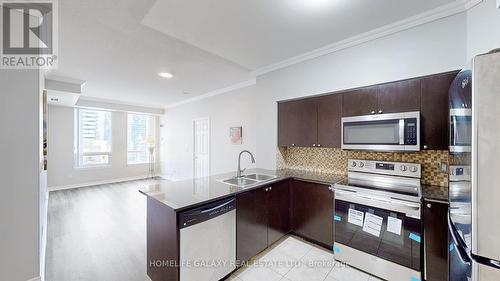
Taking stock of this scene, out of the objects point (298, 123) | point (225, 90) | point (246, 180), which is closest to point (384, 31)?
A: point (298, 123)

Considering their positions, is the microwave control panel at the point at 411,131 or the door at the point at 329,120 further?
the door at the point at 329,120

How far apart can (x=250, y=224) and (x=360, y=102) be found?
1.93 m

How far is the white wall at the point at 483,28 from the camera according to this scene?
152 centimetres

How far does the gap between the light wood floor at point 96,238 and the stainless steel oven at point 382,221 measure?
222 centimetres

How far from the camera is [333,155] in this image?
2789 millimetres

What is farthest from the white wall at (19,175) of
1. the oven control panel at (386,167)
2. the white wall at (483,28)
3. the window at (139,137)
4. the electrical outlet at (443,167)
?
the window at (139,137)

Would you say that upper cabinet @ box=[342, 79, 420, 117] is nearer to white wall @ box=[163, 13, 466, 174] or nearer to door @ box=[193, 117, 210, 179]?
white wall @ box=[163, 13, 466, 174]

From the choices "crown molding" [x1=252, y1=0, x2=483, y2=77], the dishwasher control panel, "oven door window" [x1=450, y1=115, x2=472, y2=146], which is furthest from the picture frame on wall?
"oven door window" [x1=450, y1=115, x2=472, y2=146]

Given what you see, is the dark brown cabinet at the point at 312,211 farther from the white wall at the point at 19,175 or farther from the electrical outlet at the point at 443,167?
the white wall at the point at 19,175

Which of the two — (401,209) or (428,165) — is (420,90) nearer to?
(428,165)

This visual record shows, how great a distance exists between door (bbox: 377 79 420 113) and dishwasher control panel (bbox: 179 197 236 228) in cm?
196

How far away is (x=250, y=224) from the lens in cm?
210

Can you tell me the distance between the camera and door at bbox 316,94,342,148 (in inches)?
97.7

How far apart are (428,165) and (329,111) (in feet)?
3.97
